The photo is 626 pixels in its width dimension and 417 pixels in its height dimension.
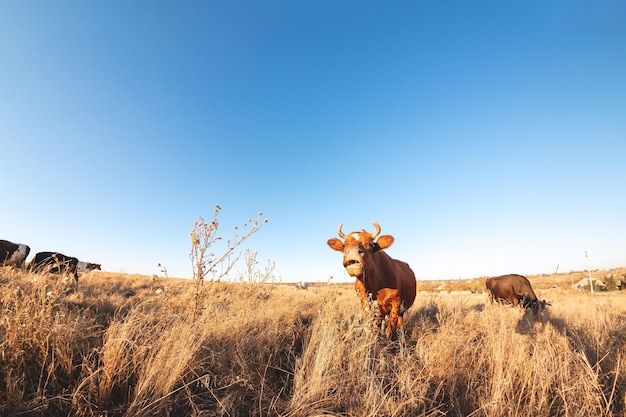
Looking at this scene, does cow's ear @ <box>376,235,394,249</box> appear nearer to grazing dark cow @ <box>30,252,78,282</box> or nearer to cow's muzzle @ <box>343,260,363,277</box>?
cow's muzzle @ <box>343,260,363,277</box>

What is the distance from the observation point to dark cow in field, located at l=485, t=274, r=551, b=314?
10.2 m

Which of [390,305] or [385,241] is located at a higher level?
[385,241]

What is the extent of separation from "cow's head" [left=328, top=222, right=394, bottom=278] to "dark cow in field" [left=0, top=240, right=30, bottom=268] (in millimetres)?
13498

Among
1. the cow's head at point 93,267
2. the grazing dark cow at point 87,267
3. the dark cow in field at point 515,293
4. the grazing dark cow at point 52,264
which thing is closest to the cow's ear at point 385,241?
the grazing dark cow at point 52,264

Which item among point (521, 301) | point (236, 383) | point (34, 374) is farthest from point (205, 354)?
point (521, 301)

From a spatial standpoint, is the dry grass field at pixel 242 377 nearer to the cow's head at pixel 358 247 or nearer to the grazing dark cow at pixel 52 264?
the cow's head at pixel 358 247

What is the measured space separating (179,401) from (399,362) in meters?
2.56

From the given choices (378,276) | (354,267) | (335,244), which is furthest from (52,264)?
(378,276)

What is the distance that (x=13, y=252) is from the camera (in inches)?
464

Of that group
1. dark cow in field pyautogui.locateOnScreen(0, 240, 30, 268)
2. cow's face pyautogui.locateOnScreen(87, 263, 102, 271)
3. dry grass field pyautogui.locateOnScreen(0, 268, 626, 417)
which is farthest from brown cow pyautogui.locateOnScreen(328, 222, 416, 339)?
cow's face pyautogui.locateOnScreen(87, 263, 102, 271)

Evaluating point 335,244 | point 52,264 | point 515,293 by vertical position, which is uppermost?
point 335,244

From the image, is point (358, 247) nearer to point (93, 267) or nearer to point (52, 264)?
point (52, 264)

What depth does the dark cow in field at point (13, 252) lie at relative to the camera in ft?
37.4

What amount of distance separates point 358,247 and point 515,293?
1011cm
